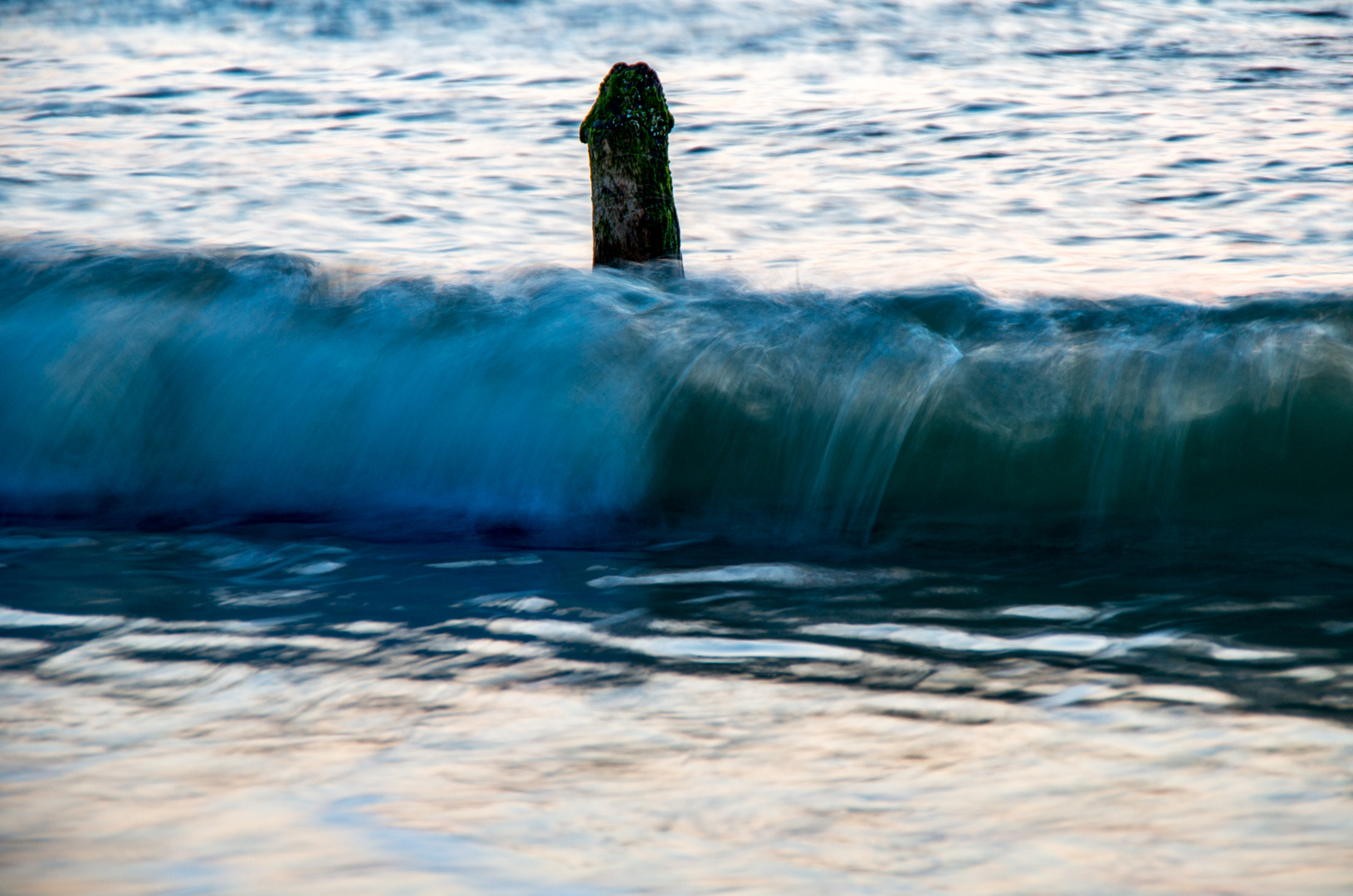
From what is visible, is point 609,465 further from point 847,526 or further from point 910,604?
point 910,604

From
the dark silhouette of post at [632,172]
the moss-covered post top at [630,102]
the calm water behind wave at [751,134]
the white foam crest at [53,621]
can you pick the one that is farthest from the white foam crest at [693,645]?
the moss-covered post top at [630,102]

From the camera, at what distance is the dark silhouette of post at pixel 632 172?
4.95 metres

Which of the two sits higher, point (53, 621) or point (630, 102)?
point (630, 102)

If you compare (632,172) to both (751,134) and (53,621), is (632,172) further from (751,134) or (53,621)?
(751,134)

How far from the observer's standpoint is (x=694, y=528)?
159 inches

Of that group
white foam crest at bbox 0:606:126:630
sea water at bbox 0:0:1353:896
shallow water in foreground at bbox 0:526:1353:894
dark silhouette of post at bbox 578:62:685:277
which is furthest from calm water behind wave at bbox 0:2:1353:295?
white foam crest at bbox 0:606:126:630

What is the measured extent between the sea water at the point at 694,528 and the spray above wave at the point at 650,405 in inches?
0.6

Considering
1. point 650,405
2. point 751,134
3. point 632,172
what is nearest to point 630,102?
point 632,172

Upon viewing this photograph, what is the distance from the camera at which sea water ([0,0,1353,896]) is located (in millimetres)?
2166

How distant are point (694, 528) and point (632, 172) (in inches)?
64.2

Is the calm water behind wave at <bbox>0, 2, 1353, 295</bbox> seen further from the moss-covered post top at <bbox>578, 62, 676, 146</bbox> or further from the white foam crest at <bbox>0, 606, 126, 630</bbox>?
the white foam crest at <bbox>0, 606, 126, 630</bbox>

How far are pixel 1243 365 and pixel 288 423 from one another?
3.15 metres

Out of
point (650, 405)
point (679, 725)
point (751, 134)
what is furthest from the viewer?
point (751, 134)

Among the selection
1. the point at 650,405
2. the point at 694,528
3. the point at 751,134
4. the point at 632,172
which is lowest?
the point at 694,528
